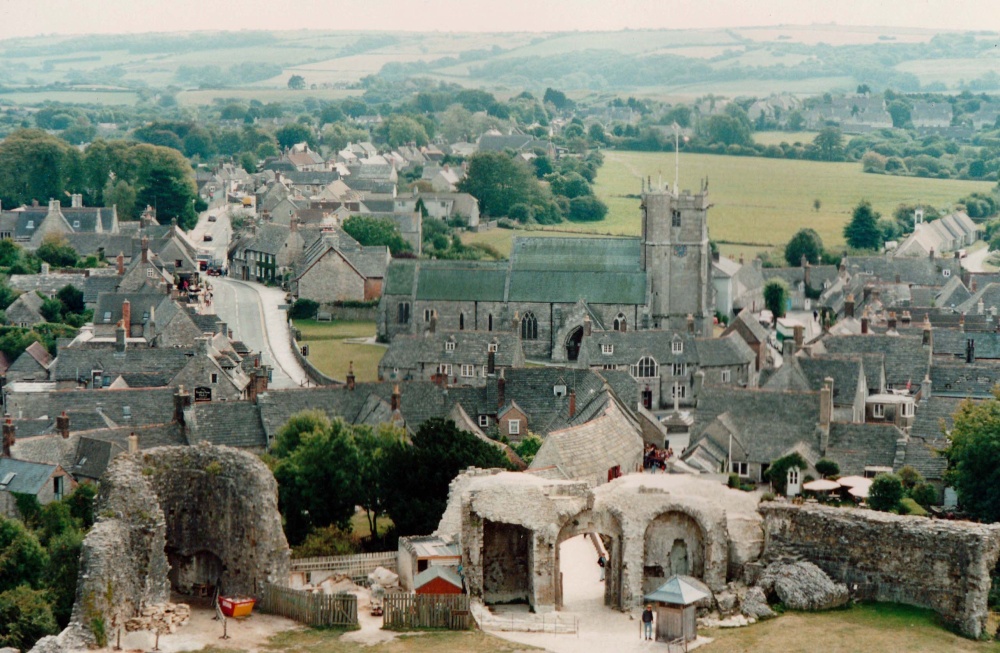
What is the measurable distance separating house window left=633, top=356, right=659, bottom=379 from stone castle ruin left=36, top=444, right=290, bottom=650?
148ft

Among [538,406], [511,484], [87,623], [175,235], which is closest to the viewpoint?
[87,623]

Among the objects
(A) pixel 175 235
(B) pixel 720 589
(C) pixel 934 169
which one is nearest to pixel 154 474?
(B) pixel 720 589

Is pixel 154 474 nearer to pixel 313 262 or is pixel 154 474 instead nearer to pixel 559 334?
pixel 559 334

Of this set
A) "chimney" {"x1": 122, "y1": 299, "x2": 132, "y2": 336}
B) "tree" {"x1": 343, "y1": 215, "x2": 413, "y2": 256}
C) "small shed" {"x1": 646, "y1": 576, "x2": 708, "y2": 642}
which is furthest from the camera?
"tree" {"x1": 343, "y1": 215, "x2": 413, "y2": 256}

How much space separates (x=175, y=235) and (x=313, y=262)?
18.9 metres

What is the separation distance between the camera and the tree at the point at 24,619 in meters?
44.3

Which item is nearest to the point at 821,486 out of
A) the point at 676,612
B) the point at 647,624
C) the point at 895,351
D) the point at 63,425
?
the point at 647,624

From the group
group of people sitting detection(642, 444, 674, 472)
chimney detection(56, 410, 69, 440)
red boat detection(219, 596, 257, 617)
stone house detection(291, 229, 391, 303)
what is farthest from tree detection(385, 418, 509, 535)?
stone house detection(291, 229, 391, 303)

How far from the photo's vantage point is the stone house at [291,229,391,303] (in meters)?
108

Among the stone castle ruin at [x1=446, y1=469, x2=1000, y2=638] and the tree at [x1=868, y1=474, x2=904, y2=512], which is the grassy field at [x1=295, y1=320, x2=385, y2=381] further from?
the stone castle ruin at [x1=446, y1=469, x2=1000, y2=638]

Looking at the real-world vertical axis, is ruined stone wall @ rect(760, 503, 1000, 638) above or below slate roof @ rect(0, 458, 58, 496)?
above

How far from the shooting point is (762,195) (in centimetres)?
16775

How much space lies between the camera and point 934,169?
198875 millimetres

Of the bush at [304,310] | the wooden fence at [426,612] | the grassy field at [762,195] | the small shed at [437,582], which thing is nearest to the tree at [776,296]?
the grassy field at [762,195]
